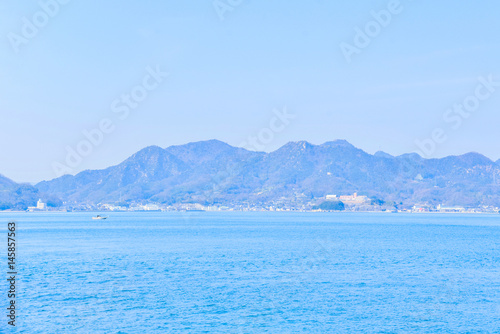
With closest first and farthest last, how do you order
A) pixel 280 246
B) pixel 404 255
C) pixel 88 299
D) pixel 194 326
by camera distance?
pixel 194 326 → pixel 88 299 → pixel 404 255 → pixel 280 246

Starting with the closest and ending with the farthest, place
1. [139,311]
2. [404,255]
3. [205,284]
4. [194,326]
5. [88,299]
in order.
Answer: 1. [194,326]
2. [139,311]
3. [88,299]
4. [205,284]
5. [404,255]

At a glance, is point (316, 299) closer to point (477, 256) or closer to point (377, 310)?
point (377, 310)

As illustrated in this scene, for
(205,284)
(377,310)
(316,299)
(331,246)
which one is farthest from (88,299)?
(331,246)

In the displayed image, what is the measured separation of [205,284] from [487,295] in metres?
22.4

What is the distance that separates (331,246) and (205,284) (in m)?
41.3

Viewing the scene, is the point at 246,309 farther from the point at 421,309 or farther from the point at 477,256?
the point at 477,256

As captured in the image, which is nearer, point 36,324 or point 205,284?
point 36,324

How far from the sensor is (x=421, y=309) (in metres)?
37.7

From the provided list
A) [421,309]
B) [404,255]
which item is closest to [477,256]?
[404,255]

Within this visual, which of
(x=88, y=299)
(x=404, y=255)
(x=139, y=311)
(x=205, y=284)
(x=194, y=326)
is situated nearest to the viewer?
(x=194, y=326)

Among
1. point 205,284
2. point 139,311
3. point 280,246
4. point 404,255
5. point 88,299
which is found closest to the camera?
point 139,311

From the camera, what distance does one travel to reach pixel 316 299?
133ft

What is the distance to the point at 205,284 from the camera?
1825 inches

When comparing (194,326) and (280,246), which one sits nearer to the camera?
(194,326)
